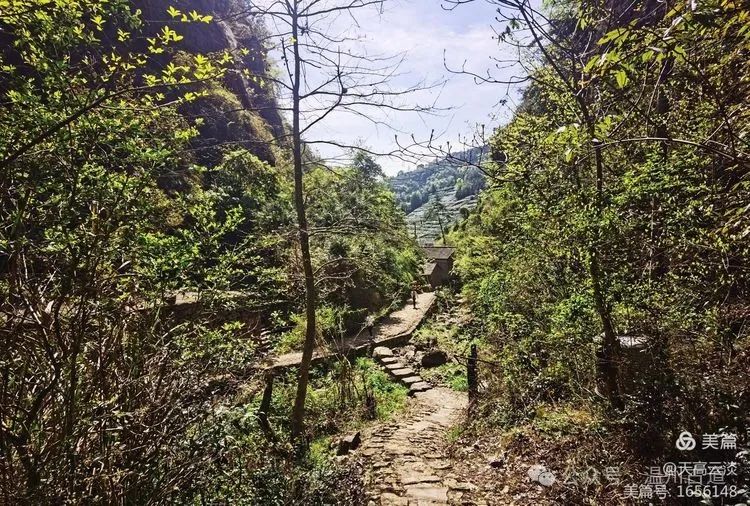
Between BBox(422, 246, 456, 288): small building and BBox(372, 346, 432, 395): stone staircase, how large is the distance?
44.5 feet

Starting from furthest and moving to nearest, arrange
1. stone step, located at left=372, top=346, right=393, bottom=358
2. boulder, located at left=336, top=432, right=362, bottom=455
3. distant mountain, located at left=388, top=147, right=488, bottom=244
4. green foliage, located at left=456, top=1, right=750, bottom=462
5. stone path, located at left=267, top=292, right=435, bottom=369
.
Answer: distant mountain, located at left=388, top=147, right=488, bottom=244
stone step, located at left=372, top=346, right=393, bottom=358
stone path, located at left=267, top=292, right=435, bottom=369
boulder, located at left=336, top=432, right=362, bottom=455
green foliage, located at left=456, top=1, right=750, bottom=462

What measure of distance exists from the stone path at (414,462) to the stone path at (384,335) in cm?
350

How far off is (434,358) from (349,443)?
21.2ft

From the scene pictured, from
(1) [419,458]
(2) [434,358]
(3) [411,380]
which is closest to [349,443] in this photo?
(1) [419,458]

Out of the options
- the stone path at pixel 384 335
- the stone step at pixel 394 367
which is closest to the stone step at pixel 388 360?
the stone step at pixel 394 367

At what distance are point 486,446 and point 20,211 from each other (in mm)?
6084

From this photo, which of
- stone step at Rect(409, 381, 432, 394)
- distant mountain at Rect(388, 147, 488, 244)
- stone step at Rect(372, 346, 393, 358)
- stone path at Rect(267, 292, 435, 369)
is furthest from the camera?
distant mountain at Rect(388, 147, 488, 244)

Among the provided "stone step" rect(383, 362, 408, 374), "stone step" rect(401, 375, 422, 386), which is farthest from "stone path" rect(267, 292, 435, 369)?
"stone step" rect(401, 375, 422, 386)

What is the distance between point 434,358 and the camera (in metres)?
12.6

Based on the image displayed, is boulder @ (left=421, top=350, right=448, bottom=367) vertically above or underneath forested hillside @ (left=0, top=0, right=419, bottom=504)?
underneath

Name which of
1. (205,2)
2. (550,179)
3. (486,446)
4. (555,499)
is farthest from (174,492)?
(205,2)
